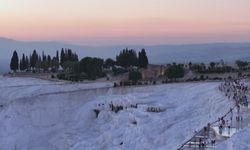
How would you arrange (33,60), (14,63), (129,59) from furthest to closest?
(33,60) → (14,63) → (129,59)

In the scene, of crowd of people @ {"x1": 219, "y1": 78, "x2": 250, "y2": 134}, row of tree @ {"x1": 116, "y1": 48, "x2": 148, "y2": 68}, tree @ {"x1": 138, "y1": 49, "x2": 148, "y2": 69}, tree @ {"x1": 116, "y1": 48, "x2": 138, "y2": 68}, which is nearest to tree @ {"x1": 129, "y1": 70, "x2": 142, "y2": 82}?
tree @ {"x1": 138, "y1": 49, "x2": 148, "y2": 69}

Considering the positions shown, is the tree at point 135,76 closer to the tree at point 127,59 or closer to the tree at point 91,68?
the tree at point 91,68

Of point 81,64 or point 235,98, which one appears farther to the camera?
point 81,64

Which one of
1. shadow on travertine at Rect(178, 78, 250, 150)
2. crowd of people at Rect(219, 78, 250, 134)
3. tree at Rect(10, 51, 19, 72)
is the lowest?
shadow on travertine at Rect(178, 78, 250, 150)

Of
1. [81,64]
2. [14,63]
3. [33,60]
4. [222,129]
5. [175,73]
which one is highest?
[33,60]

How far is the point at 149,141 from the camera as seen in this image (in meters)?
32.2

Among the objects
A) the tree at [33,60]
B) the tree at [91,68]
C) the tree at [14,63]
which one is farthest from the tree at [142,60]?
the tree at [14,63]

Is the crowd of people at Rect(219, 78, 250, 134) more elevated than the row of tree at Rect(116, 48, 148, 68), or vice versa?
the row of tree at Rect(116, 48, 148, 68)

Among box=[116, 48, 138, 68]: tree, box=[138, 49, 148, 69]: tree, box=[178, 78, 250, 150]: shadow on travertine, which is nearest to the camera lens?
box=[178, 78, 250, 150]: shadow on travertine

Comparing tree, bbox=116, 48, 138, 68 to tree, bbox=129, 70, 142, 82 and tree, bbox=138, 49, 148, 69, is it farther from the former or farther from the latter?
tree, bbox=129, 70, 142, 82

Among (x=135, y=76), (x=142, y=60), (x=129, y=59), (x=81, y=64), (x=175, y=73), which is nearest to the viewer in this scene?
(x=175, y=73)

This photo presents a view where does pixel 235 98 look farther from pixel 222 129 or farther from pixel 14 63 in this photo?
pixel 14 63

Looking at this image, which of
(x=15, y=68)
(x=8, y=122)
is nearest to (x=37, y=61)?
(x=15, y=68)

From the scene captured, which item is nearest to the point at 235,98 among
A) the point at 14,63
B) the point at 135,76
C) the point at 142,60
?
the point at 135,76
